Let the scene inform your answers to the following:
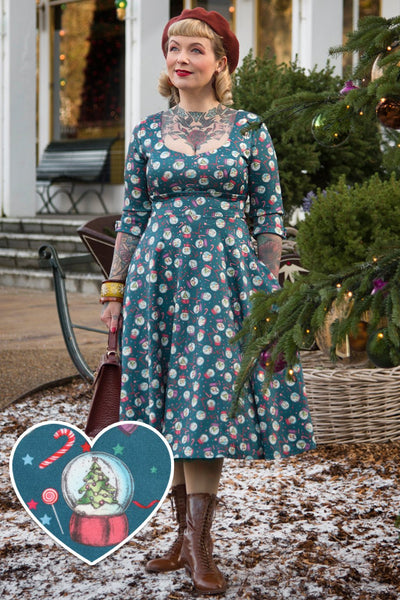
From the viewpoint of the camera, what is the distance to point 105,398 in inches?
118

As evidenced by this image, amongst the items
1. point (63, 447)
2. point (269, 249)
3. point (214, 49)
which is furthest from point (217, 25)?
point (63, 447)

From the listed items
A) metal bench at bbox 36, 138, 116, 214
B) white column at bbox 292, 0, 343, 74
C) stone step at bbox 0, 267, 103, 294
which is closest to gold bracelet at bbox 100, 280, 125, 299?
stone step at bbox 0, 267, 103, 294

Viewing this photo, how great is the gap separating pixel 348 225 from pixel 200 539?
226 cm

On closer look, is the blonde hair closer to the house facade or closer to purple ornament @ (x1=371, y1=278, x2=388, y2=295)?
purple ornament @ (x1=371, y1=278, x2=388, y2=295)

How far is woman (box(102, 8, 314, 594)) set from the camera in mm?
2947

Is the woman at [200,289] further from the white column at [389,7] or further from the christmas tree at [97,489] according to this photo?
the white column at [389,7]

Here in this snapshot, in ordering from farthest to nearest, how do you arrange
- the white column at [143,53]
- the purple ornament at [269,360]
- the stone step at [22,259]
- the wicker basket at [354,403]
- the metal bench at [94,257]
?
the white column at [143,53] → the stone step at [22,259] → the metal bench at [94,257] → the wicker basket at [354,403] → the purple ornament at [269,360]

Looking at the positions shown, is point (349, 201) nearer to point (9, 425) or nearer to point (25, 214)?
point (9, 425)

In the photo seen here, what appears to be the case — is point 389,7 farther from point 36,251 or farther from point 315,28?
point 36,251

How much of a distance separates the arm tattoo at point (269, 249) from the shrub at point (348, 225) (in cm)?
164

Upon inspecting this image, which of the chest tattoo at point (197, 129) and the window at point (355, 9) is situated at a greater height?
the window at point (355, 9)

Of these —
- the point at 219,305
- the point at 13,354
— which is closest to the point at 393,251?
the point at 219,305

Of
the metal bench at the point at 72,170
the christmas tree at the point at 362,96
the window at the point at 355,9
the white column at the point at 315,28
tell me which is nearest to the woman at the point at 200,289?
the christmas tree at the point at 362,96

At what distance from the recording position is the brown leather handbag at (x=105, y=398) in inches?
118
